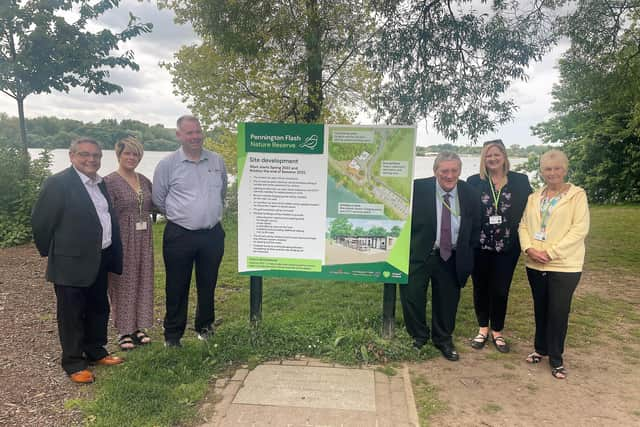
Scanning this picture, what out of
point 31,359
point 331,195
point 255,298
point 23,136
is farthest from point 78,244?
point 23,136

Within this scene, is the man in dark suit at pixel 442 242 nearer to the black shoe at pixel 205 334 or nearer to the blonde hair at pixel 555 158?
the blonde hair at pixel 555 158

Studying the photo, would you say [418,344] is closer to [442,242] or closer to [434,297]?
[434,297]

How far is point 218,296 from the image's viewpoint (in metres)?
6.09

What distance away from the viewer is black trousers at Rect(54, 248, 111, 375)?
358 cm

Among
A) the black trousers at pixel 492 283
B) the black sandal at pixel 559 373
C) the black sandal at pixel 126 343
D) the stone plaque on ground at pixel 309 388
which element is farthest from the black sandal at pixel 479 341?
the black sandal at pixel 126 343

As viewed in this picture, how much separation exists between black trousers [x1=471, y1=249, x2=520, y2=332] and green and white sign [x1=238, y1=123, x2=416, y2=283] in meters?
0.80

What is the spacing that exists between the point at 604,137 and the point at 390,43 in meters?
20.0

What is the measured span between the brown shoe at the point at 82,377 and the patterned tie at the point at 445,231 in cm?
305

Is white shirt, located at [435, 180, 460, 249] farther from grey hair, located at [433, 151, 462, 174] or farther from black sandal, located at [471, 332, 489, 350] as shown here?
black sandal, located at [471, 332, 489, 350]

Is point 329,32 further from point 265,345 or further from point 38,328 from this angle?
point 38,328

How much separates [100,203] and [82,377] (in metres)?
1.38

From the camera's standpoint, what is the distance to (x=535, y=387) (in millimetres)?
3605

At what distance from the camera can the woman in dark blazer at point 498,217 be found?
4094 millimetres

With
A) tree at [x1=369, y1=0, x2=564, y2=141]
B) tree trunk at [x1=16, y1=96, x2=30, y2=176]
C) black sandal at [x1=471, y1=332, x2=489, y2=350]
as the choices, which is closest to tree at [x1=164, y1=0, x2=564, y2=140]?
tree at [x1=369, y1=0, x2=564, y2=141]
